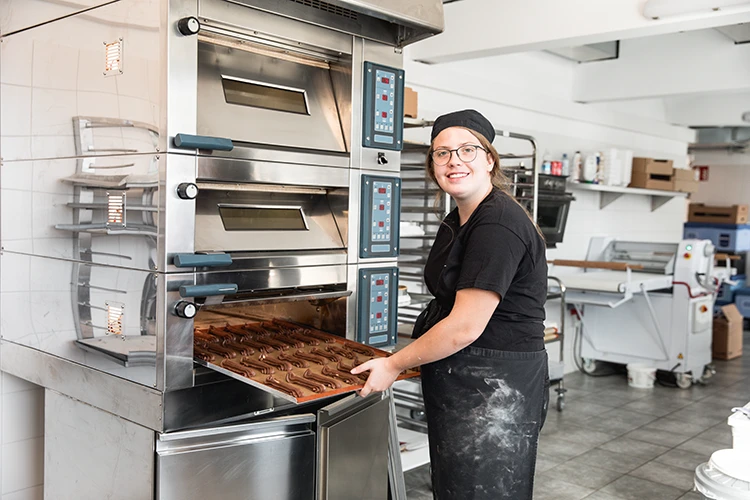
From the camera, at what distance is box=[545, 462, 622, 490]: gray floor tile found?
394 cm

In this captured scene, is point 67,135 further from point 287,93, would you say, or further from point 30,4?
point 287,93

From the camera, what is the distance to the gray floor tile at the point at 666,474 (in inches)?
155

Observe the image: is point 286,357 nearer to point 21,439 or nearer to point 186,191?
point 186,191

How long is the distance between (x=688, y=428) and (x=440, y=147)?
12.7ft

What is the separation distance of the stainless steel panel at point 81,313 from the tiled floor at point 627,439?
197 centimetres

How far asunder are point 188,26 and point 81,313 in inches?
39.8

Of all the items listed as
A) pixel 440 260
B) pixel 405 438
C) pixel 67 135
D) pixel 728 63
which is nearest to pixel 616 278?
pixel 728 63

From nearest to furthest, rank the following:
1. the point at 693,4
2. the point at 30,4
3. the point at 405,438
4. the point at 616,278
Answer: the point at 30,4, the point at 693,4, the point at 405,438, the point at 616,278

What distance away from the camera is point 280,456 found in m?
2.30


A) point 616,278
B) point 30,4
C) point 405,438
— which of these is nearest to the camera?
point 30,4

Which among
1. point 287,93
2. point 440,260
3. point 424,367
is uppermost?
point 287,93

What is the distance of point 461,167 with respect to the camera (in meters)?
1.98

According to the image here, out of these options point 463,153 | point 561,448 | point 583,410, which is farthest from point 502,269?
point 583,410

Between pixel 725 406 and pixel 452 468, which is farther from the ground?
pixel 452 468
